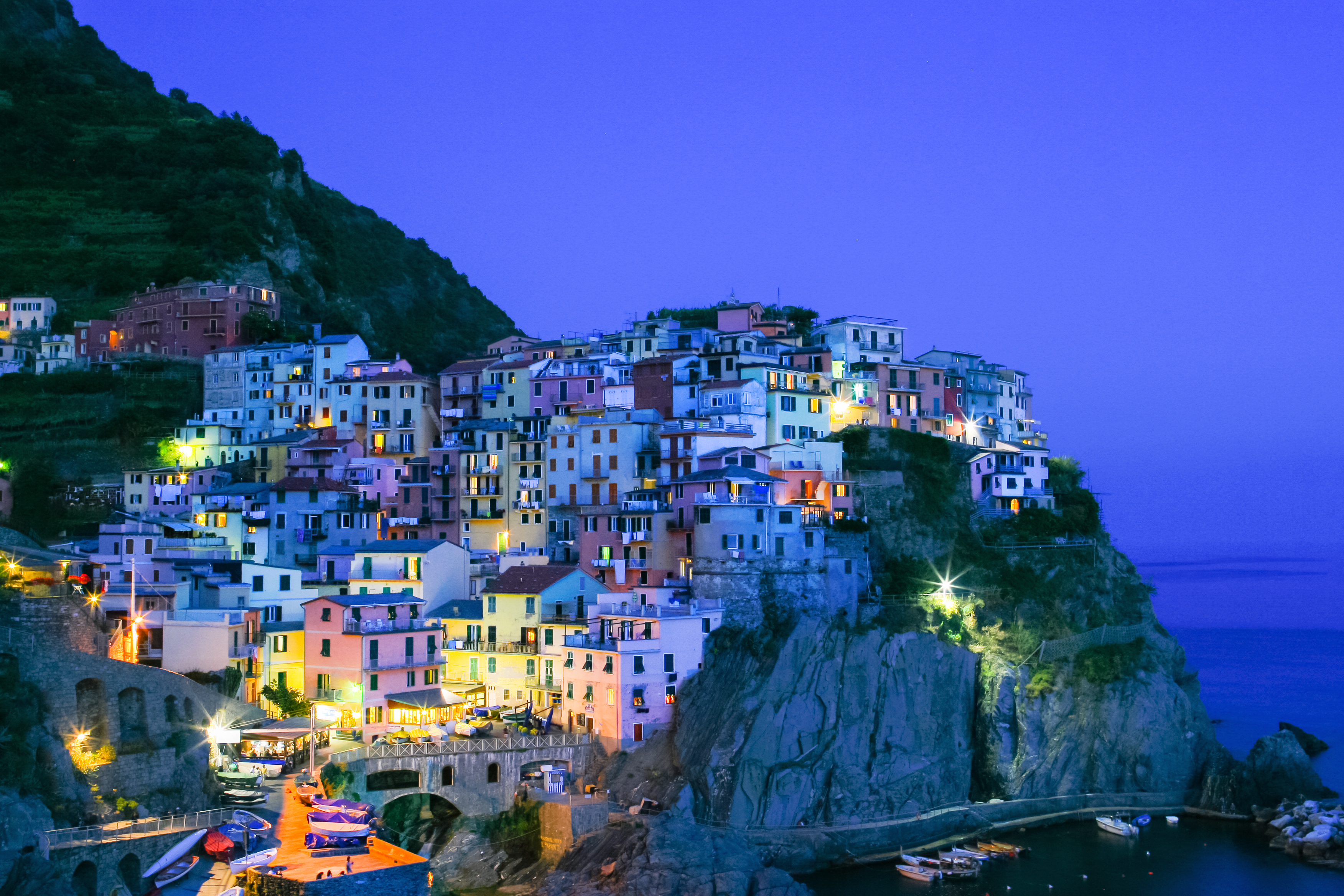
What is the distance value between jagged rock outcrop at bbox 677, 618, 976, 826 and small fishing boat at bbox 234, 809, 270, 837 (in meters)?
16.9

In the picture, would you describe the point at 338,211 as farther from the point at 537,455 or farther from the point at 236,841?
the point at 236,841

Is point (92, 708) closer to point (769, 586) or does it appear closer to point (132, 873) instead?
point (132, 873)

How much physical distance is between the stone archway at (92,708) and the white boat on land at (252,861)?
25.9 ft

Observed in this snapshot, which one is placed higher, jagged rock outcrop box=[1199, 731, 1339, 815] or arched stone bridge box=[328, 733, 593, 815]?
arched stone bridge box=[328, 733, 593, 815]

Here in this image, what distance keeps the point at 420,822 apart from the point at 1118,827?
30489mm

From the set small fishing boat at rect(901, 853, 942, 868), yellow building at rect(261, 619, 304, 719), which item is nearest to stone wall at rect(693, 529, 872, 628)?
small fishing boat at rect(901, 853, 942, 868)

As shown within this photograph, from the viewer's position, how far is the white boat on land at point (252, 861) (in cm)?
3684

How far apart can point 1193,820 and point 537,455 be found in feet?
118

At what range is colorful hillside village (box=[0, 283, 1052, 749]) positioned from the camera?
53656mm

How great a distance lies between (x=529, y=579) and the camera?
5862 cm

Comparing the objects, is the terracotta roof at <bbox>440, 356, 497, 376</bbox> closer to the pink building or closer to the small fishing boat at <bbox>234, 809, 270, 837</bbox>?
the pink building

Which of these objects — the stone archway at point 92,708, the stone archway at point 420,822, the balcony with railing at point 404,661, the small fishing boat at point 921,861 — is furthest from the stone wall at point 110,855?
the small fishing boat at point 921,861

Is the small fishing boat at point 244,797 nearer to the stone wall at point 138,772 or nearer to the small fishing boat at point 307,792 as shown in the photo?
the small fishing boat at point 307,792

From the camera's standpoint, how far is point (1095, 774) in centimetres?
6194
